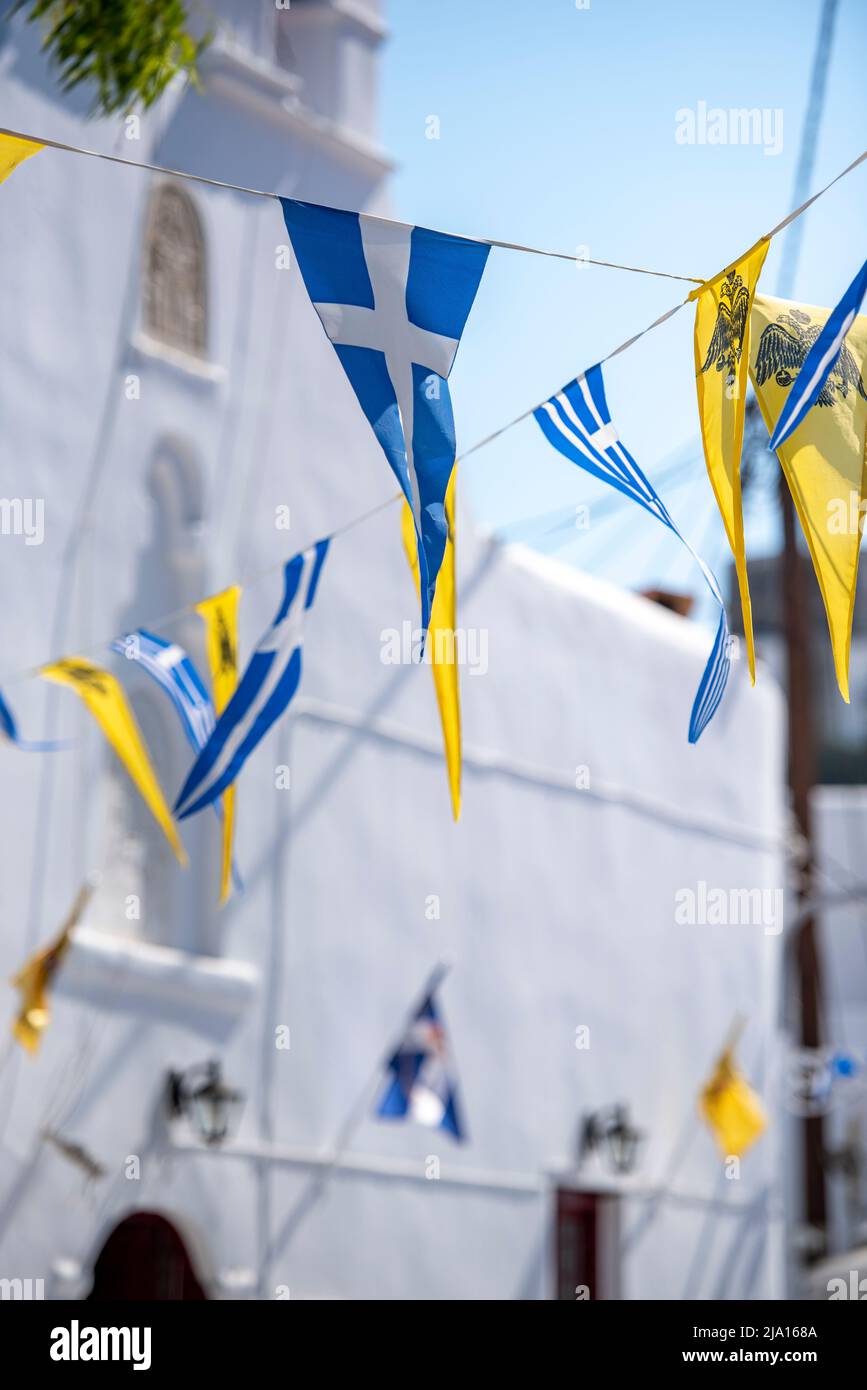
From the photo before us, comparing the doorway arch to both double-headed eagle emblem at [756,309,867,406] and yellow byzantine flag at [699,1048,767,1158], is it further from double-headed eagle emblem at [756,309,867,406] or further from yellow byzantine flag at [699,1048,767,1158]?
double-headed eagle emblem at [756,309,867,406]

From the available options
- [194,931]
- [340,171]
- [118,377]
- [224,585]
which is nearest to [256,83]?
[340,171]

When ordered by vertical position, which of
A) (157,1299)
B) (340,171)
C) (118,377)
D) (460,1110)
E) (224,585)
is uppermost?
(340,171)

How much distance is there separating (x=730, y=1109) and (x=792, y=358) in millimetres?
10422

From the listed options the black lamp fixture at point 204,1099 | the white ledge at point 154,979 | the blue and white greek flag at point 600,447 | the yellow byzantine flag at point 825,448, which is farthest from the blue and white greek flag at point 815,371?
the black lamp fixture at point 204,1099

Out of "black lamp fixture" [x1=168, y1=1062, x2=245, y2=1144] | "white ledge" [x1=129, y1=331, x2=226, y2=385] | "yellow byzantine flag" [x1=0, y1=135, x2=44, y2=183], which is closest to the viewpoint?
"yellow byzantine flag" [x1=0, y1=135, x2=44, y2=183]

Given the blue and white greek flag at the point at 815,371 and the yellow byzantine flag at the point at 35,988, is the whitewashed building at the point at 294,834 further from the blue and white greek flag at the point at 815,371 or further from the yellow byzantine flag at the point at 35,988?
the blue and white greek flag at the point at 815,371

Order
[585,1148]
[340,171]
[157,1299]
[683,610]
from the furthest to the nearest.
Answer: [683,610]
[585,1148]
[340,171]
[157,1299]

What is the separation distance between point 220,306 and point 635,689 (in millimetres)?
5256

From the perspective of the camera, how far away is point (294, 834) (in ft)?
41.5

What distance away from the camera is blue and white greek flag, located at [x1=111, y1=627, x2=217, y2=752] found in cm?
855

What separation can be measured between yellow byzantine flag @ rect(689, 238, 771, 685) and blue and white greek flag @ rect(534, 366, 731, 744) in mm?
441

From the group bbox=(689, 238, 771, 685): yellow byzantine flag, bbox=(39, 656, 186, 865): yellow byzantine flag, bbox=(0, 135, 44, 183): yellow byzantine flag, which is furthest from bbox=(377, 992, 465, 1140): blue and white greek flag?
bbox=(0, 135, 44, 183): yellow byzantine flag

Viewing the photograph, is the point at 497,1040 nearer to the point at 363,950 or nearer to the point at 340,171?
the point at 363,950

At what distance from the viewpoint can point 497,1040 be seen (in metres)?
14.1
